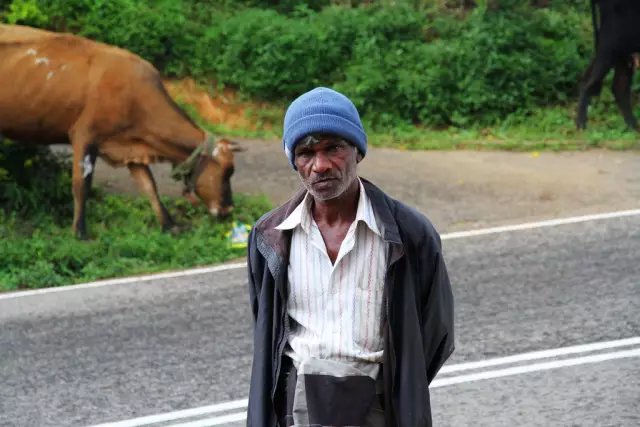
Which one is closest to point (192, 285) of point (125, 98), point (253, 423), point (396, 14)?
point (125, 98)

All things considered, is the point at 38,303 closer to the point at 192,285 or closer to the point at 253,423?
the point at 192,285

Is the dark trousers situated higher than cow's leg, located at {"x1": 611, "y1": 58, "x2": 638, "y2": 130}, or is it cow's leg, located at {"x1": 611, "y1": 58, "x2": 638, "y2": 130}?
the dark trousers

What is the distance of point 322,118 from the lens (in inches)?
150

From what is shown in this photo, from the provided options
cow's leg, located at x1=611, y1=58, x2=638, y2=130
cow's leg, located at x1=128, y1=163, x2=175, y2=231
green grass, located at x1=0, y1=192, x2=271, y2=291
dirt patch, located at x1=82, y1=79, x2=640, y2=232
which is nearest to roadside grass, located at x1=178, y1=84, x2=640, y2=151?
cow's leg, located at x1=611, y1=58, x2=638, y2=130

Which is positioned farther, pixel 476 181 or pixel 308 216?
pixel 476 181

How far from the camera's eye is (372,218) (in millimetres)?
3943

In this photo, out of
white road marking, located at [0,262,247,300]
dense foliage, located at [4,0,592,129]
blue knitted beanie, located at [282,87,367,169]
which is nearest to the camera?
blue knitted beanie, located at [282,87,367,169]

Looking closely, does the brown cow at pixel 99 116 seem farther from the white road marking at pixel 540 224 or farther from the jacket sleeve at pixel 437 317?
the jacket sleeve at pixel 437 317

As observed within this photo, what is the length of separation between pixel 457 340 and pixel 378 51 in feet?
26.3

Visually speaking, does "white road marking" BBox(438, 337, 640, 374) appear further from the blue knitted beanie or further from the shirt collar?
the blue knitted beanie

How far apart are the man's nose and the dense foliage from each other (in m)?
11.1

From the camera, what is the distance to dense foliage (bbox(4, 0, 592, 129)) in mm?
15047

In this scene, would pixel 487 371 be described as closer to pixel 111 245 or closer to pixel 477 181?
pixel 111 245

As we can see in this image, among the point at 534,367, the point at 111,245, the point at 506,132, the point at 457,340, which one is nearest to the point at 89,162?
the point at 111,245
